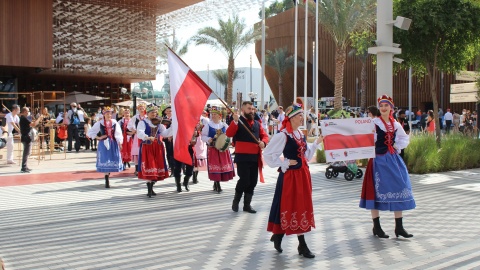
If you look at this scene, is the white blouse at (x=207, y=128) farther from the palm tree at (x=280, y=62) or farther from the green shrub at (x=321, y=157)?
the palm tree at (x=280, y=62)

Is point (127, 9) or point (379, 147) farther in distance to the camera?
point (127, 9)

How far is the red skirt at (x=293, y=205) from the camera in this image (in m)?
5.83

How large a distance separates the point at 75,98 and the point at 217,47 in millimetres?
11807

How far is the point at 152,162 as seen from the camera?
33.2 ft

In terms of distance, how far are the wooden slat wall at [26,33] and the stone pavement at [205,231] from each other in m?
18.8

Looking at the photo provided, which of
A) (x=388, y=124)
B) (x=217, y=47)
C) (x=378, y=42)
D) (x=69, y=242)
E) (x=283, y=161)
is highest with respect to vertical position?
(x=217, y=47)

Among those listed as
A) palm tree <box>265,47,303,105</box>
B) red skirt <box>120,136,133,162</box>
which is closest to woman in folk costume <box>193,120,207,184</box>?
red skirt <box>120,136,133,162</box>

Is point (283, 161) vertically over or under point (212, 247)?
over

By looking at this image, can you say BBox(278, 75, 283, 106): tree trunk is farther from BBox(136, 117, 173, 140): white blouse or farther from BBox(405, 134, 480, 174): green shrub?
BBox(136, 117, 173, 140): white blouse

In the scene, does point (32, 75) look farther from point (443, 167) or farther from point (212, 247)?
point (212, 247)

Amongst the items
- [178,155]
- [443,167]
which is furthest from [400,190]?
[443,167]

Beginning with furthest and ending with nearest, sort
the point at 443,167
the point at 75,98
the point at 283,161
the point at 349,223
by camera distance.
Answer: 1. the point at 75,98
2. the point at 443,167
3. the point at 349,223
4. the point at 283,161

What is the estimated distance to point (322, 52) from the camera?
53.8 meters

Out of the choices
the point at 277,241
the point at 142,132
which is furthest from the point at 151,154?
the point at 277,241
